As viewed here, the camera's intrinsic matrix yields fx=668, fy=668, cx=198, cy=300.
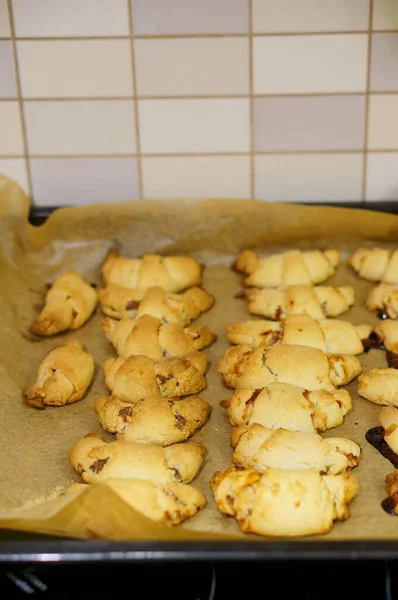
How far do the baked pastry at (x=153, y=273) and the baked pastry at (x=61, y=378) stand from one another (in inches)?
10.2

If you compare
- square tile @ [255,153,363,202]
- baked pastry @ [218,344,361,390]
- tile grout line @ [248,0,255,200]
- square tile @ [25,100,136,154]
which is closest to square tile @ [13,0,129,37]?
square tile @ [25,100,136,154]

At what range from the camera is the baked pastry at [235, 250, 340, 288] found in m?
1.41

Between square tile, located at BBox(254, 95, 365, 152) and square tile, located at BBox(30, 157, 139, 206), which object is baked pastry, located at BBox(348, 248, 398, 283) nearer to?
square tile, located at BBox(254, 95, 365, 152)

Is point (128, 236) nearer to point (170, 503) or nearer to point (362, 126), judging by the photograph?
point (362, 126)

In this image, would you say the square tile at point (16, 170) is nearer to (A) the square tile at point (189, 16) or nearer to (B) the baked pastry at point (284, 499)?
(A) the square tile at point (189, 16)

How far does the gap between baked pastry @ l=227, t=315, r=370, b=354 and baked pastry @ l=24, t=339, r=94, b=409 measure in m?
0.28

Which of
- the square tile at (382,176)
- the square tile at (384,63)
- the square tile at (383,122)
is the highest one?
the square tile at (384,63)

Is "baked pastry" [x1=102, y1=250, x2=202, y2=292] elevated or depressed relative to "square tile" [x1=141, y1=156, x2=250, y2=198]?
depressed

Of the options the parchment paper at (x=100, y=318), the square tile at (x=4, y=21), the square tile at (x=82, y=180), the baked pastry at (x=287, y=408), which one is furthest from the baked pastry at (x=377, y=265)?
the square tile at (x=4, y=21)

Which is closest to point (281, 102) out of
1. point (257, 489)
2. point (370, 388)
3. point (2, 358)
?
point (370, 388)

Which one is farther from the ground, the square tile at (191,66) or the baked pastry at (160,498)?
the square tile at (191,66)

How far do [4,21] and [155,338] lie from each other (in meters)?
0.76

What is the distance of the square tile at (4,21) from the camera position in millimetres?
1388

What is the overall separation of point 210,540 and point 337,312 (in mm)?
717
